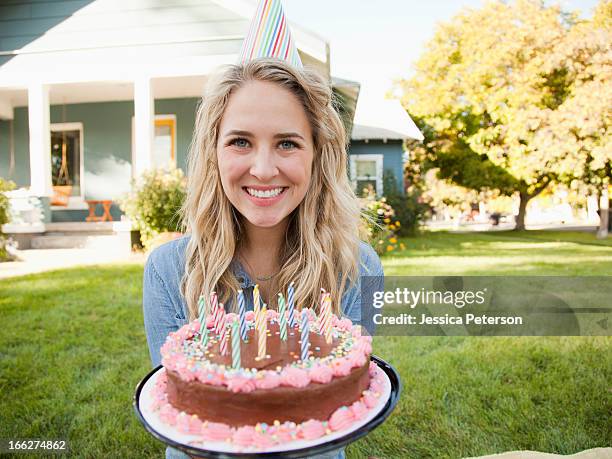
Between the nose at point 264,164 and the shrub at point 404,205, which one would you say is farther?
the shrub at point 404,205

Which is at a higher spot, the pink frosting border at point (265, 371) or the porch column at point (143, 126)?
the porch column at point (143, 126)

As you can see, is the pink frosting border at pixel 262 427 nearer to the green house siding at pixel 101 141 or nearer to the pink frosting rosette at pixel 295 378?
the pink frosting rosette at pixel 295 378

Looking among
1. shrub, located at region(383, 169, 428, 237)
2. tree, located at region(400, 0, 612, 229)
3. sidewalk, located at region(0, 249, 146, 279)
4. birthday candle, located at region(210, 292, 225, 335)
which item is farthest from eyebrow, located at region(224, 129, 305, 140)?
shrub, located at region(383, 169, 428, 237)

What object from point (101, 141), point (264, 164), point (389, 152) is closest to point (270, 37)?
point (264, 164)

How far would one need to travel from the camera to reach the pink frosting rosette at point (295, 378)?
1310 millimetres

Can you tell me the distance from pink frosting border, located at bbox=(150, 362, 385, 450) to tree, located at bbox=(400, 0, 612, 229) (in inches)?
221

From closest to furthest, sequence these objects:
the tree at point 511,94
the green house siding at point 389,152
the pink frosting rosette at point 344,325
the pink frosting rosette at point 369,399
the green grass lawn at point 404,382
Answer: the pink frosting rosette at point 369,399 < the pink frosting rosette at point 344,325 < the green grass lawn at point 404,382 < the tree at point 511,94 < the green house siding at point 389,152

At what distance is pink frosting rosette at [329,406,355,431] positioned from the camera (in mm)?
1313

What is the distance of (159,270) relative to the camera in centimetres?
216

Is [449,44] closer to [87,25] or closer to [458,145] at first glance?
[458,145]

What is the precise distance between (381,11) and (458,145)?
7.68 ft

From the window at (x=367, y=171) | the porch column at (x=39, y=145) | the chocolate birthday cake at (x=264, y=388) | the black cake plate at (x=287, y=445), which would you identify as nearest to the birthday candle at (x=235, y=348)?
the chocolate birthday cake at (x=264, y=388)

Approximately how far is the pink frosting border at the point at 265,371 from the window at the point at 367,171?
358 inches

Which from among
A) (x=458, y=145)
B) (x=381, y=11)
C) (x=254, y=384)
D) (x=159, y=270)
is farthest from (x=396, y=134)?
(x=254, y=384)
